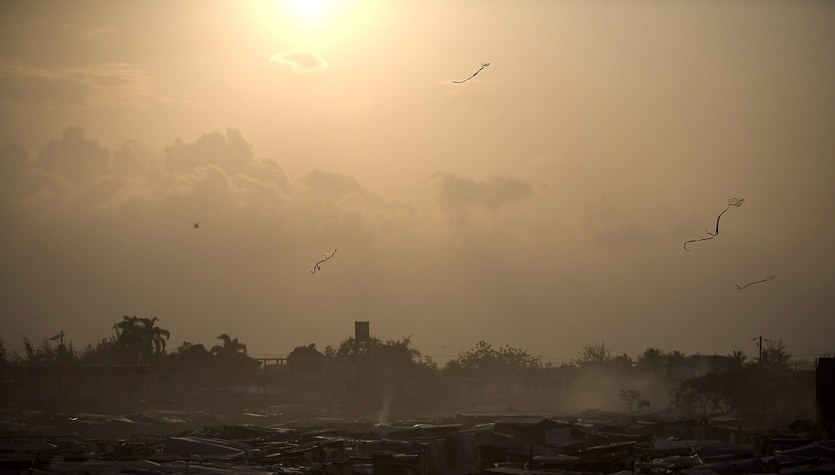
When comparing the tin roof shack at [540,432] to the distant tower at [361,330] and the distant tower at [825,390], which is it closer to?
the distant tower at [825,390]

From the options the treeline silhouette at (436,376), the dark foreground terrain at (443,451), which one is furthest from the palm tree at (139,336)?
the dark foreground terrain at (443,451)

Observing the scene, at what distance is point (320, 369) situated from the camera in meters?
85.4

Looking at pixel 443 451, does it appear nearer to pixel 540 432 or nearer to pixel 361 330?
pixel 540 432

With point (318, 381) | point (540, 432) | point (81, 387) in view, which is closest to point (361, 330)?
point (318, 381)

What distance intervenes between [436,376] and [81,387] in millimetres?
37393

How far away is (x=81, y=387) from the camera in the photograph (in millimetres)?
73250

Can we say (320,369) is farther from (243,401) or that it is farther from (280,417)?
(280,417)

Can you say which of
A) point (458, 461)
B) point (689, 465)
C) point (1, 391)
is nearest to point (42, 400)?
point (1, 391)

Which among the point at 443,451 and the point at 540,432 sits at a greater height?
the point at 540,432

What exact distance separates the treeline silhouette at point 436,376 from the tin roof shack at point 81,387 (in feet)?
4.48

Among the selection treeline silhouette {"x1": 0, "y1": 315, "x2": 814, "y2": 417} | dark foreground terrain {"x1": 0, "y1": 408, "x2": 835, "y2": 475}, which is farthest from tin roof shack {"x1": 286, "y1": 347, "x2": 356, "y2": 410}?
dark foreground terrain {"x1": 0, "y1": 408, "x2": 835, "y2": 475}

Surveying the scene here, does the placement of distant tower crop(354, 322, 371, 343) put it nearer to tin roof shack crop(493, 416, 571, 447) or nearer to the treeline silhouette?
the treeline silhouette

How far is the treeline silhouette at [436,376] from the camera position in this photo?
75.9 m

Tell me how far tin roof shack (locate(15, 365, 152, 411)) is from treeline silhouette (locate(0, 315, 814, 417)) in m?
1.37
